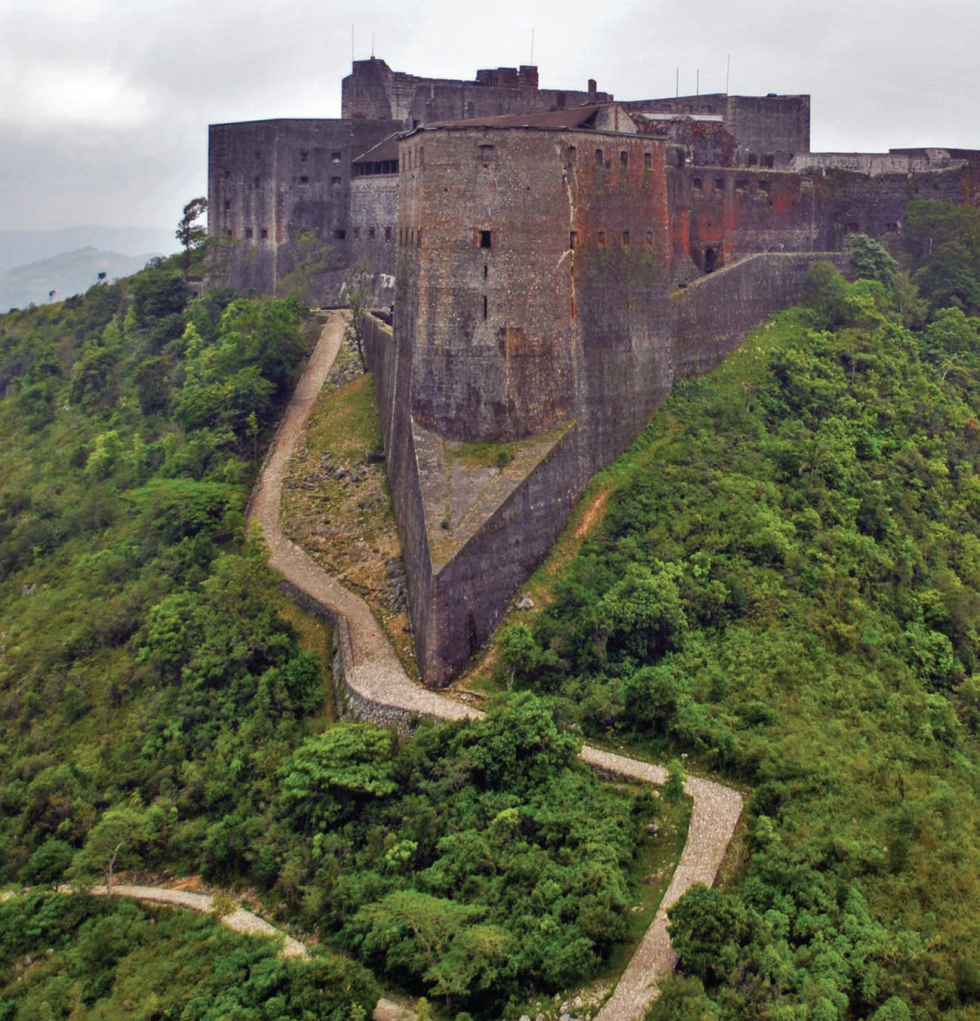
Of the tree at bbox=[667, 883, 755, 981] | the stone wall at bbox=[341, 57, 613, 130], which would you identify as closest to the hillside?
the tree at bbox=[667, 883, 755, 981]

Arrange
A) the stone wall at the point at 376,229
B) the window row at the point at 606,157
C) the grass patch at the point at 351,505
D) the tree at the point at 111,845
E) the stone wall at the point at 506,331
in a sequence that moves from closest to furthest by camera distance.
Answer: the tree at the point at 111,845
the stone wall at the point at 506,331
the window row at the point at 606,157
the grass patch at the point at 351,505
the stone wall at the point at 376,229

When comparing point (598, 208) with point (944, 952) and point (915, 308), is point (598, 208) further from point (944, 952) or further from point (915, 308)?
point (944, 952)

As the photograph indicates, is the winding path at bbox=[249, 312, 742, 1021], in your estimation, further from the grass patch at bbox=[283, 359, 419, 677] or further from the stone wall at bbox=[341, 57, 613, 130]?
the stone wall at bbox=[341, 57, 613, 130]

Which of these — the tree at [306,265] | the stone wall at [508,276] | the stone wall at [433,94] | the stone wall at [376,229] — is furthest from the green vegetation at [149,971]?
the stone wall at [433,94]

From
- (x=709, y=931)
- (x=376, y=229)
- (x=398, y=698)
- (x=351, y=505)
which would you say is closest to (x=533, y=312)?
(x=351, y=505)

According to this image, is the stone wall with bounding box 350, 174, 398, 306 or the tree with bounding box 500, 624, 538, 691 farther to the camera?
the stone wall with bounding box 350, 174, 398, 306

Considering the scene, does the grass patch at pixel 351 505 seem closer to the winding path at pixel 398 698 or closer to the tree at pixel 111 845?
the winding path at pixel 398 698
